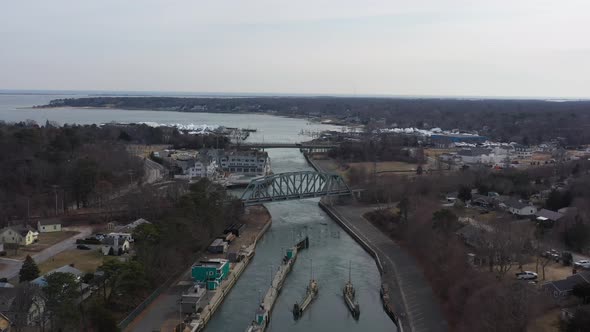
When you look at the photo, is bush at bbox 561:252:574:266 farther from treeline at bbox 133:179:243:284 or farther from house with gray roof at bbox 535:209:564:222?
treeline at bbox 133:179:243:284

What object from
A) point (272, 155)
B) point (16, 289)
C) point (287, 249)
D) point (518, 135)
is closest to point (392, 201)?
point (287, 249)

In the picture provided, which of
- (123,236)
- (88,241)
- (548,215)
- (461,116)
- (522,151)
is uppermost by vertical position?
(461,116)

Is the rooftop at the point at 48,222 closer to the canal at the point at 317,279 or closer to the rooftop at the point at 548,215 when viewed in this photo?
the canal at the point at 317,279

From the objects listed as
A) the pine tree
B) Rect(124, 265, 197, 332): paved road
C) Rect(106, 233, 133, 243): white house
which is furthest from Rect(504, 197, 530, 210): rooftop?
the pine tree

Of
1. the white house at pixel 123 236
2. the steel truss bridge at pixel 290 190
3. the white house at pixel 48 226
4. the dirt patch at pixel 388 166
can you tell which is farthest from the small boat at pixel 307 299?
the dirt patch at pixel 388 166

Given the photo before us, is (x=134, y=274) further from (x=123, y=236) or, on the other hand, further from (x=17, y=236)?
(x=17, y=236)

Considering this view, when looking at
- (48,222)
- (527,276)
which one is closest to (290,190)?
(48,222)

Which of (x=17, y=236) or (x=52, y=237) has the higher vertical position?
(x=17, y=236)
